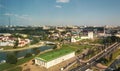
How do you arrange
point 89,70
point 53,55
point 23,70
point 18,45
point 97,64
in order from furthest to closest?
point 18,45
point 53,55
point 97,64
point 23,70
point 89,70

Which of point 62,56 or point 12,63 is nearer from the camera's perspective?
point 12,63

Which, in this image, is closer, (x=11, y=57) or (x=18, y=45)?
(x=11, y=57)

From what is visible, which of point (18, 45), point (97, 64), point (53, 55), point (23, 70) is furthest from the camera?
point (18, 45)

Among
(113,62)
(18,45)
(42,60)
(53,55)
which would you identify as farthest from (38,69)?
(18,45)

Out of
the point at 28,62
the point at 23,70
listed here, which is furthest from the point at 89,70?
the point at 28,62

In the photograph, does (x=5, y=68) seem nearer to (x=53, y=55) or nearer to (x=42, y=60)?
(x=42, y=60)

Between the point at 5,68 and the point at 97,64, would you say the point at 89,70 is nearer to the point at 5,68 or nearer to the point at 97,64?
the point at 97,64

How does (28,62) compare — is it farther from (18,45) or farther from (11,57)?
(18,45)

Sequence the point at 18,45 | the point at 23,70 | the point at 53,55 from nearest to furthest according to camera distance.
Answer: the point at 23,70 → the point at 53,55 → the point at 18,45

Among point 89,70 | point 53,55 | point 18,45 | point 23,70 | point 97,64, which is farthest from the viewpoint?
point 18,45
